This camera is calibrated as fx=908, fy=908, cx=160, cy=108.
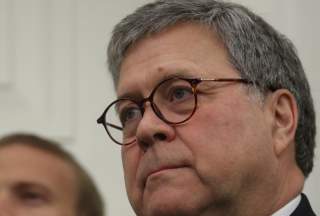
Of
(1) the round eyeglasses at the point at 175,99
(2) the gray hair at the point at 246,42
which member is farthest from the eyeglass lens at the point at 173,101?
(2) the gray hair at the point at 246,42

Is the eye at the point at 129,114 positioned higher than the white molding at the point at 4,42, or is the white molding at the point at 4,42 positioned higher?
the white molding at the point at 4,42

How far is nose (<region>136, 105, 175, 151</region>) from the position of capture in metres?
1.68

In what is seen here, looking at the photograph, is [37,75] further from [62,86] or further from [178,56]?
[178,56]

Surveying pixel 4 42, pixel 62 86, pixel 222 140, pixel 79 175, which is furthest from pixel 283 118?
pixel 4 42

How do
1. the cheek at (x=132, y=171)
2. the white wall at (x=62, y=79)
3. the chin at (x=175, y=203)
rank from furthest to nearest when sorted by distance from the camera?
the white wall at (x=62, y=79), the cheek at (x=132, y=171), the chin at (x=175, y=203)

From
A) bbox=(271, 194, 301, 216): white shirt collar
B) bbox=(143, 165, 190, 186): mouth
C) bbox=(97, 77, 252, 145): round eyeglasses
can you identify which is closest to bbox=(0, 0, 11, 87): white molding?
bbox=(97, 77, 252, 145): round eyeglasses

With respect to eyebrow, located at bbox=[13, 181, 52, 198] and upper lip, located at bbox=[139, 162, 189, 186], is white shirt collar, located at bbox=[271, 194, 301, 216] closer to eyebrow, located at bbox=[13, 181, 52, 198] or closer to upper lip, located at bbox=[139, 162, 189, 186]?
upper lip, located at bbox=[139, 162, 189, 186]

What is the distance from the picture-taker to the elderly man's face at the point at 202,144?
5.46 feet

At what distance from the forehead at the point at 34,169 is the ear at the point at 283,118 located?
1.44 feet

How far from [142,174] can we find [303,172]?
34cm

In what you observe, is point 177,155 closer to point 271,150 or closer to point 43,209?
point 271,150

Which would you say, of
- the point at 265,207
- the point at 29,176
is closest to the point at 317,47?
the point at 265,207

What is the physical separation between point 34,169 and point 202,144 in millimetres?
374

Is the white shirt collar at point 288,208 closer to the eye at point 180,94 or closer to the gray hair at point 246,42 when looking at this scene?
the gray hair at point 246,42
